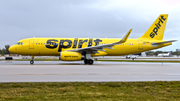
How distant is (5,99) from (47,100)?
52.0 inches

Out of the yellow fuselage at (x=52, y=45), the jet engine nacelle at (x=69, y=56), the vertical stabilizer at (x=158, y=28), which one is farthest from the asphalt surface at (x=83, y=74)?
the vertical stabilizer at (x=158, y=28)

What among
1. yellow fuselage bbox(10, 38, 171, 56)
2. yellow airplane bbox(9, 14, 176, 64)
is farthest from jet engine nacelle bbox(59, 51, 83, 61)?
yellow fuselage bbox(10, 38, 171, 56)

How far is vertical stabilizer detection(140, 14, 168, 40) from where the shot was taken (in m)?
23.4

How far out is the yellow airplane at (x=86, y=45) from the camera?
824 inches

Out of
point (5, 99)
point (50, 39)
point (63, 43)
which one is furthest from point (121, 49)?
point (5, 99)

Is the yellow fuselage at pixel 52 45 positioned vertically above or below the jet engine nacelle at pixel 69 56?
above

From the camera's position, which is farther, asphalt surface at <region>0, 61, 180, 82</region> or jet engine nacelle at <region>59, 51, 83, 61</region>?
jet engine nacelle at <region>59, 51, 83, 61</region>

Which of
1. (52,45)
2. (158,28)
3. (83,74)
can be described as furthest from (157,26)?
(83,74)

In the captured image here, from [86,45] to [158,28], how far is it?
10412 millimetres

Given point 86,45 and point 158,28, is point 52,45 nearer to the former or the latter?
point 86,45

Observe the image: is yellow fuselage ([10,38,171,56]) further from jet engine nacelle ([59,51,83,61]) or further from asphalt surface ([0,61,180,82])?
asphalt surface ([0,61,180,82])

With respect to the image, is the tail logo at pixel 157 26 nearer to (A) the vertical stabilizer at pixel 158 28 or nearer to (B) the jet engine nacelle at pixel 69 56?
(A) the vertical stabilizer at pixel 158 28

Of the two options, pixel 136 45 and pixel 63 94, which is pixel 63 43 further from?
pixel 63 94

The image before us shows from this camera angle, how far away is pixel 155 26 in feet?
76.9
